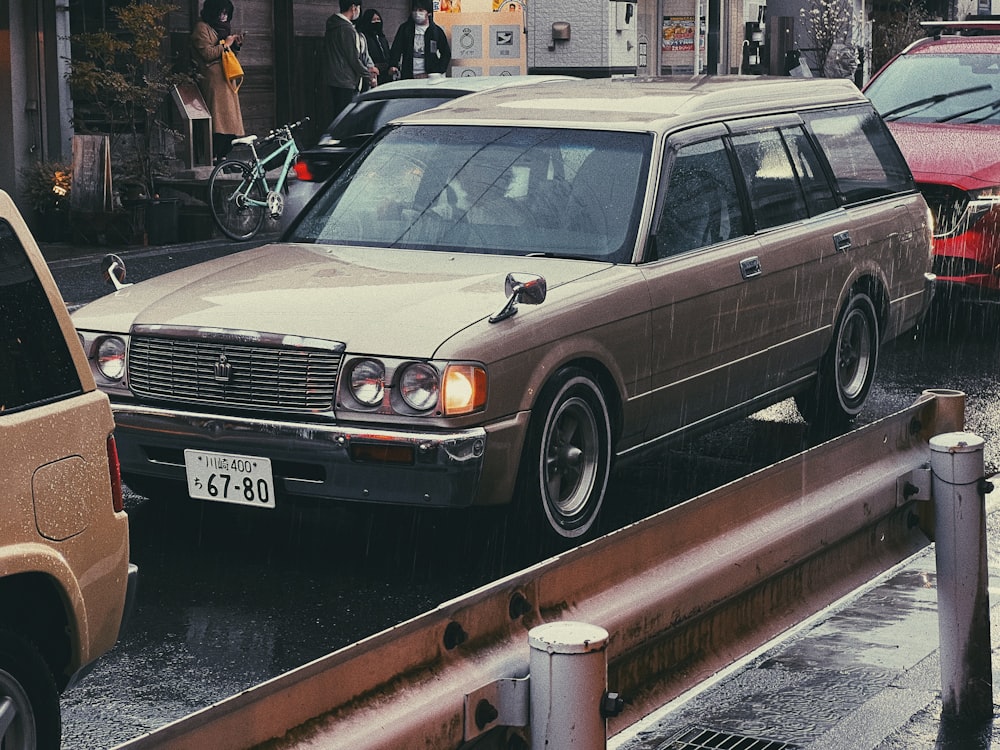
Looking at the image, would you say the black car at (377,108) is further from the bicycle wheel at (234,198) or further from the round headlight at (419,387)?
the round headlight at (419,387)

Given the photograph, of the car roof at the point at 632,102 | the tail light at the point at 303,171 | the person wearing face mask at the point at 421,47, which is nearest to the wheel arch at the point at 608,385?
the car roof at the point at 632,102

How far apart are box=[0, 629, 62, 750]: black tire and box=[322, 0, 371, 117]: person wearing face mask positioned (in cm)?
1696

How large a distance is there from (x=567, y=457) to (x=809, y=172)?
8.44ft

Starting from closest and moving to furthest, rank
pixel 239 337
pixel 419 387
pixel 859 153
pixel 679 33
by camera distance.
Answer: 1. pixel 419 387
2. pixel 239 337
3. pixel 859 153
4. pixel 679 33

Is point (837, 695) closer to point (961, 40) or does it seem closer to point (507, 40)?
point (961, 40)

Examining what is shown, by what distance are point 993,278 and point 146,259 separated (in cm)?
730

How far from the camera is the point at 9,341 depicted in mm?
3748

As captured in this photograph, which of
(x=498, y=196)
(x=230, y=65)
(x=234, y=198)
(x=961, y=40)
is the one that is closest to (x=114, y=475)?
(x=498, y=196)

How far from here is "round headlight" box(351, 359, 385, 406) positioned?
5750mm

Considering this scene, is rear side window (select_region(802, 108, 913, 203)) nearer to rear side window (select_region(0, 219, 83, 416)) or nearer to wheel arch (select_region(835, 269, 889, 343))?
wheel arch (select_region(835, 269, 889, 343))

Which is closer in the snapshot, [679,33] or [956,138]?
[956,138]

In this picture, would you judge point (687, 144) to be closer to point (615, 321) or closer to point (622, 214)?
point (622, 214)

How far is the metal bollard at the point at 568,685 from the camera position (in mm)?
2570

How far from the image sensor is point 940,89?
1312 cm
